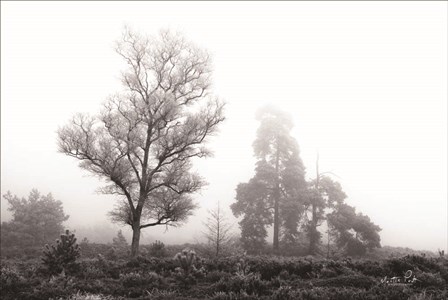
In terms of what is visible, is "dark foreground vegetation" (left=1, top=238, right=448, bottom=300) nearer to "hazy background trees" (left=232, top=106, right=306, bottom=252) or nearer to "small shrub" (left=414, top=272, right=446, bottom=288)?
"small shrub" (left=414, top=272, right=446, bottom=288)

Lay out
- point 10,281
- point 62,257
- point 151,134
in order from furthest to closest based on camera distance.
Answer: point 151,134 < point 62,257 < point 10,281

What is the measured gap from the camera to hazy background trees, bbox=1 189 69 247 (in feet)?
89.2

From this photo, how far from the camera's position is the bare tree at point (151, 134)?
16.4 meters

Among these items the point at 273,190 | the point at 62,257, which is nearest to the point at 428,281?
the point at 62,257

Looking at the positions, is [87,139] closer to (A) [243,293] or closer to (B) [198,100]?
(B) [198,100]

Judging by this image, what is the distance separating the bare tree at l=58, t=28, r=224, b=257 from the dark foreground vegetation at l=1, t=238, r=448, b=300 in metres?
4.84

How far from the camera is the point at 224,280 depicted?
34.7 feet

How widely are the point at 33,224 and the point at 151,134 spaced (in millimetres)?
19992

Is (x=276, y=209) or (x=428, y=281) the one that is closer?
(x=428, y=281)

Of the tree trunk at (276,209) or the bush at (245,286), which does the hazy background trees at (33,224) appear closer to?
the tree trunk at (276,209)

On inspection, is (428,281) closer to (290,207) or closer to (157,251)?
(290,207)

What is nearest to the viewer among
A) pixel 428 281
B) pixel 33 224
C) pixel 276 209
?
pixel 428 281

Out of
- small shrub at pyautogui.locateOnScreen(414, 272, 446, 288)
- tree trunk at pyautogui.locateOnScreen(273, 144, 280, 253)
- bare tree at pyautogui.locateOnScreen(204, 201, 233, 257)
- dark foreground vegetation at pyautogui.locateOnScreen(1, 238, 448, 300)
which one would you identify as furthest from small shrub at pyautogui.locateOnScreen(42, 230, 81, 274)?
tree trunk at pyautogui.locateOnScreen(273, 144, 280, 253)

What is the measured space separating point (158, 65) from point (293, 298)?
1554cm
